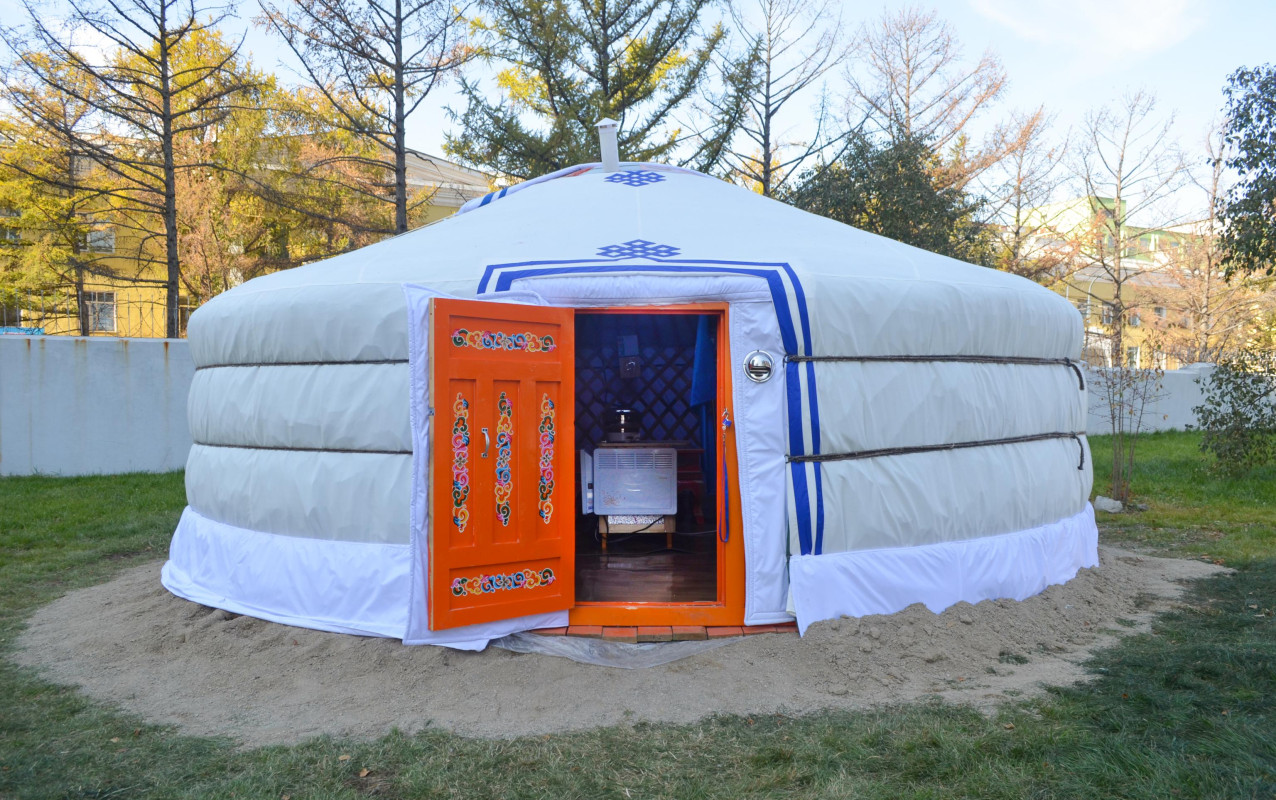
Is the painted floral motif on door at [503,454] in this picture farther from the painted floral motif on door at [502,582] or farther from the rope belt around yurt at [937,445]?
the rope belt around yurt at [937,445]

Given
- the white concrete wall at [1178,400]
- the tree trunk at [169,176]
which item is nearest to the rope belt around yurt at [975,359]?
the tree trunk at [169,176]

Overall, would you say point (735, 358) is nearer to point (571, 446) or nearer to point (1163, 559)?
point (571, 446)

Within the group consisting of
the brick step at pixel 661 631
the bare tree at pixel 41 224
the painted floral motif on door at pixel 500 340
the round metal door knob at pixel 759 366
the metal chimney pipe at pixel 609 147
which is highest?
the bare tree at pixel 41 224

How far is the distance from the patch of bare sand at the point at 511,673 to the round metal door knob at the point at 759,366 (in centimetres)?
86

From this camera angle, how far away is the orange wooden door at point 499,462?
276 centimetres

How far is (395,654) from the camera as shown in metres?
2.87

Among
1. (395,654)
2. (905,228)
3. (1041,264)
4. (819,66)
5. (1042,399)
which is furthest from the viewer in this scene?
(1041,264)

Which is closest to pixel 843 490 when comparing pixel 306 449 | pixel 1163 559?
pixel 306 449

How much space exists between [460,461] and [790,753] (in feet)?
4.40

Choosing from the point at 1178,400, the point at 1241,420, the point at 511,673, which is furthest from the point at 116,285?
the point at 1178,400

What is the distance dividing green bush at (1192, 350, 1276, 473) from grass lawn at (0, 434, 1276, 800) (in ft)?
15.0

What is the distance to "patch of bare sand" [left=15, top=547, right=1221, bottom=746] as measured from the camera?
→ 8.05 ft

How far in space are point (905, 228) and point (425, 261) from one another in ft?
20.8

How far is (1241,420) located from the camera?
21.7ft
